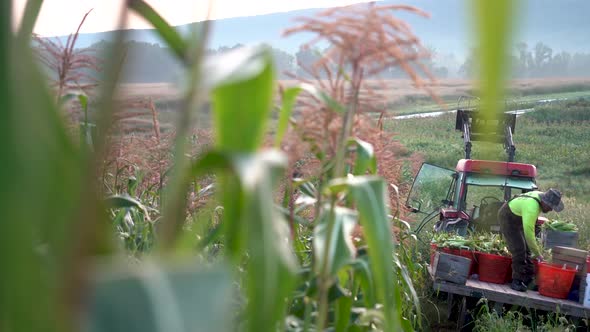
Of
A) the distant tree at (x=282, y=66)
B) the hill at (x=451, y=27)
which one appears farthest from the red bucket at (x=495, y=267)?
the hill at (x=451, y=27)

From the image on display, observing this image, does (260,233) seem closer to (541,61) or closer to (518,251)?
(518,251)

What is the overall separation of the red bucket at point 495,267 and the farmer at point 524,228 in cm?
16

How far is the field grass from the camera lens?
27.3 meters

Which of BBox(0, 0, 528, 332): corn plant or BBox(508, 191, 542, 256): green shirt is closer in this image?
BBox(0, 0, 528, 332): corn plant

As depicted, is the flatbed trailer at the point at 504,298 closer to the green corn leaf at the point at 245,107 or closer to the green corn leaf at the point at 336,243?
the green corn leaf at the point at 336,243

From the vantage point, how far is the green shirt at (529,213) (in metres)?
5.92

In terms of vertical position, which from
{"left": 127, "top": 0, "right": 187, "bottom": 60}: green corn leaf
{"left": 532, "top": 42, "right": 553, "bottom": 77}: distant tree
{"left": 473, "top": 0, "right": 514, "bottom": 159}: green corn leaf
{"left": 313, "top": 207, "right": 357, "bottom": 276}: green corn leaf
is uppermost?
{"left": 532, "top": 42, "right": 553, "bottom": 77}: distant tree

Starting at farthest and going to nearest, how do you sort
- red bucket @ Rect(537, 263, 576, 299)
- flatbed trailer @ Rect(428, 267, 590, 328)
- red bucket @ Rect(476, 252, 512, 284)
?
red bucket @ Rect(476, 252, 512, 284) < red bucket @ Rect(537, 263, 576, 299) < flatbed trailer @ Rect(428, 267, 590, 328)

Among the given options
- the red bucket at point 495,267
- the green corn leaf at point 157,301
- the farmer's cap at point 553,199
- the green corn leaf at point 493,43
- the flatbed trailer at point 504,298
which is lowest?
the flatbed trailer at point 504,298

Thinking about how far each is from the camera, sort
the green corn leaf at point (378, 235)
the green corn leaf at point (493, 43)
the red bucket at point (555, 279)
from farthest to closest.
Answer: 1. the red bucket at point (555, 279)
2. the green corn leaf at point (378, 235)
3. the green corn leaf at point (493, 43)

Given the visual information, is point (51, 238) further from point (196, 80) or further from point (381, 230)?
point (381, 230)

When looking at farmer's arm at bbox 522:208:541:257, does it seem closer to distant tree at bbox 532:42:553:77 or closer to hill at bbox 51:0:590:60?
distant tree at bbox 532:42:553:77

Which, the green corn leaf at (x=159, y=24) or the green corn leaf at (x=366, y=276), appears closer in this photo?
the green corn leaf at (x=159, y=24)

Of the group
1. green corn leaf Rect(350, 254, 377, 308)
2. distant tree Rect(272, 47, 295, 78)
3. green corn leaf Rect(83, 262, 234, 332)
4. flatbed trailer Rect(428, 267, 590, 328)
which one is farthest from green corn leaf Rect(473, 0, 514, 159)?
flatbed trailer Rect(428, 267, 590, 328)
